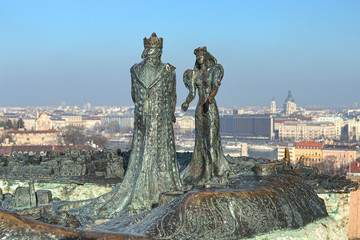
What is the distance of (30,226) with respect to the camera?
30.0ft

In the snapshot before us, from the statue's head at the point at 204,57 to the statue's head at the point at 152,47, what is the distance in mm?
1248

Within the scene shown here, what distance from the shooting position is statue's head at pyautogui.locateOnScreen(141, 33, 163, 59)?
12500mm

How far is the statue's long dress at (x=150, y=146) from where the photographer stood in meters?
12.1

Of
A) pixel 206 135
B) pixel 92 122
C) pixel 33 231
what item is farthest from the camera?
pixel 92 122

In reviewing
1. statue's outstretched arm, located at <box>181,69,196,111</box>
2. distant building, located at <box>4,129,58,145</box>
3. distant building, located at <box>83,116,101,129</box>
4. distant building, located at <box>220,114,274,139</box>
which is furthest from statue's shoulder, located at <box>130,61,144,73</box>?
distant building, located at <box>220,114,274,139</box>

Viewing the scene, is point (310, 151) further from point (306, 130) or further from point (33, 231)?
point (33, 231)

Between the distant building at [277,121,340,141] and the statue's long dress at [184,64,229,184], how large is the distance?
479 feet

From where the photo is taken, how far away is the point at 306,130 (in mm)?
163125

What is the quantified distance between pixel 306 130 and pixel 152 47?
502ft

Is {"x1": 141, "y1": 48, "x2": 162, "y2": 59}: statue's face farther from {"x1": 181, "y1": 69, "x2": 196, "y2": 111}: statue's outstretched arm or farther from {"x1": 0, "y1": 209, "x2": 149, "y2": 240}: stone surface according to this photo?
{"x1": 0, "y1": 209, "x2": 149, "y2": 240}: stone surface

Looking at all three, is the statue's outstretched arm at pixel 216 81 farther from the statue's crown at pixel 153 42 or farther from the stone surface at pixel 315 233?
the stone surface at pixel 315 233

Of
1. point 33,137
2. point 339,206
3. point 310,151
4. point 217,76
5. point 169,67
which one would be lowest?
point 310,151

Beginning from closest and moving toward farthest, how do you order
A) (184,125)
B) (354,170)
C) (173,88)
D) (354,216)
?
(173,88) < (354,216) < (354,170) < (184,125)

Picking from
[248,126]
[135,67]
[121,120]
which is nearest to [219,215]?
[135,67]
